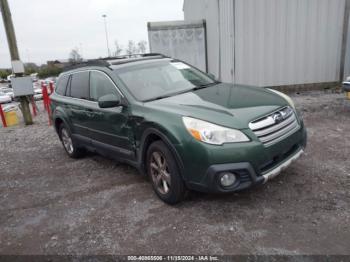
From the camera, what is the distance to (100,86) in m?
4.24

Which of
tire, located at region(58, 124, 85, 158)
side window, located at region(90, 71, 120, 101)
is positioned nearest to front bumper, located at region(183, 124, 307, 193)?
side window, located at region(90, 71, 120, 101)

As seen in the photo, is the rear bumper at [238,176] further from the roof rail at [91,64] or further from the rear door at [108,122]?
the roof rail at [91,64]

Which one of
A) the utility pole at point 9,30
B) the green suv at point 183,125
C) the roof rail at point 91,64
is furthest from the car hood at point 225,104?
the utility pole at point 9,30

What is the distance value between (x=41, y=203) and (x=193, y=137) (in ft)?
8.09

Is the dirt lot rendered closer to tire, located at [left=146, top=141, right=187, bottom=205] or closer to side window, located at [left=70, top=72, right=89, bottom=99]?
tire, located at [left=146, top=141, right=187, bottom=205]

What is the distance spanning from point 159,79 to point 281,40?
6.66 meters

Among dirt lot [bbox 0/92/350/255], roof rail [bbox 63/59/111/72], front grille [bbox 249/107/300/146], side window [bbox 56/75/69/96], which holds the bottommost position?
→ dirt lot [bbox 0/92/350/255]

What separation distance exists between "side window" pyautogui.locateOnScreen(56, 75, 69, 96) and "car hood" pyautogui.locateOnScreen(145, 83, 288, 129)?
261 cm

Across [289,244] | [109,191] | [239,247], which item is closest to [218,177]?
[239,247]

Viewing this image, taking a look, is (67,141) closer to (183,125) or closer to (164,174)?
(164,174)

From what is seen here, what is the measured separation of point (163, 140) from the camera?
3.21 meters

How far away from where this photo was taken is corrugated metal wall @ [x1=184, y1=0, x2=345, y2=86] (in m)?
9.01

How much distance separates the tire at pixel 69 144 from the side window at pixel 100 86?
1307 mm

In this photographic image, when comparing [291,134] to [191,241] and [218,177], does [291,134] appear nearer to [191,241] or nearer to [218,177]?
[218,177]
